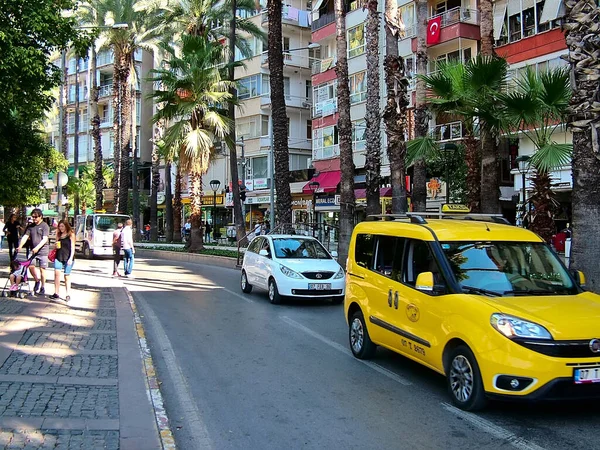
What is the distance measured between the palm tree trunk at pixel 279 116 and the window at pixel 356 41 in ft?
56.7

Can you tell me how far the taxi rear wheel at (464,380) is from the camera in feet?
18.0

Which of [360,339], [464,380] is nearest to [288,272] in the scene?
[360,339]

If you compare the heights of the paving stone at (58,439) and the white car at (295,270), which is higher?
the white car at (295,270)

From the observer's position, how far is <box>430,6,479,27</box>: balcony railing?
3123 cm

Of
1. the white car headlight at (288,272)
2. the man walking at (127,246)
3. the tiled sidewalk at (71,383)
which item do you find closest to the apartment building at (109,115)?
the man walking at (127,246)

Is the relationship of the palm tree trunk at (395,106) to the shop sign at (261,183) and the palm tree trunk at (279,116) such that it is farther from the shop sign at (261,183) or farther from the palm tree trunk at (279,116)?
the shop sign at (261,183)

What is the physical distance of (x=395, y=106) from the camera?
16078 millimetres

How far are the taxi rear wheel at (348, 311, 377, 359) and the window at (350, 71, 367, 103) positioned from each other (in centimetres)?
3094

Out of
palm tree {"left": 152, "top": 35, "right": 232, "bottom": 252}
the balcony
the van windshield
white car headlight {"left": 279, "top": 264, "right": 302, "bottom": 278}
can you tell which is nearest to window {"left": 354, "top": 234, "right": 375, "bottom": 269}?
white car headlight {"left": 279, "top": 264, "right": 302, "bottom": 278}

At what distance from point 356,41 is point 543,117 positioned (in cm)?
2962

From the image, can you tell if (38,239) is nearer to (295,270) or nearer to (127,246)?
(295,270)

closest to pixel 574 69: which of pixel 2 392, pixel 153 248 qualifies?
pixel 2 392

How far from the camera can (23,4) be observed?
10.1 m

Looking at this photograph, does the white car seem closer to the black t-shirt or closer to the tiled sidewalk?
the tiled sidewalk
